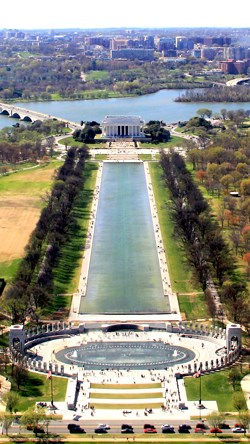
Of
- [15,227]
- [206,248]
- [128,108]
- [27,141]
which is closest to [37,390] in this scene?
[206,248]

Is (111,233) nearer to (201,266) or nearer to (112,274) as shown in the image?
(112,274)

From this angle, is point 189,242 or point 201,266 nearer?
point 201,266

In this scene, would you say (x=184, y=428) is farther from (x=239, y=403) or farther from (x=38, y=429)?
(x=38, y=429)

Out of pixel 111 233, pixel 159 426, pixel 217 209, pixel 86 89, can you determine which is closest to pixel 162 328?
pixel 159 426

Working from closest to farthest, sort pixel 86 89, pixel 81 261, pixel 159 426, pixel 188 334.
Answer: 1. pixel 159 426
2. pixel 188 334
3. pixel 81 261
4. pixel 86 89

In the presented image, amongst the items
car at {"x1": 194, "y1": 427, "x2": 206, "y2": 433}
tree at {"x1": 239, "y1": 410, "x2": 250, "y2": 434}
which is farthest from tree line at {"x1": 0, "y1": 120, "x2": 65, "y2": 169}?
tree at {"x1": 239, "y1": 410, "x2": 250, "y2": 434}

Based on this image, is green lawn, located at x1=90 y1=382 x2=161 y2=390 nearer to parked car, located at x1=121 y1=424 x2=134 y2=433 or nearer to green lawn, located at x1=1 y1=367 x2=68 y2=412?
green lawn, located at x1=1 y1=367 x2=68 y2=412

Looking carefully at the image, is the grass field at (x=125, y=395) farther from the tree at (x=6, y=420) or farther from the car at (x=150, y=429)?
the tree at (x=6, y=420)
